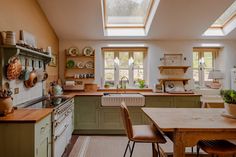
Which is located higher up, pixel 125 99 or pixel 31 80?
pixel 31 80

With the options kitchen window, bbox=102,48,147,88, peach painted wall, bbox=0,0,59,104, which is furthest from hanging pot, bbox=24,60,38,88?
kitchen window, bbox=102,48,147,88

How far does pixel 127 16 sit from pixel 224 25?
2.26 metres

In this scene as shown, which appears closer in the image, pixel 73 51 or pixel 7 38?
pixel 7 38

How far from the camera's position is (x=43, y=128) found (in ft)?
6.50

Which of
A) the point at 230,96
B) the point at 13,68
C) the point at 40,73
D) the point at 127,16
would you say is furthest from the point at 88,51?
the point at 230,96

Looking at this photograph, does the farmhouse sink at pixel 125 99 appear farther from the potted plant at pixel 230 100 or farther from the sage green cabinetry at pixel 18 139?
the sage green cabinetry at pixel 18 139

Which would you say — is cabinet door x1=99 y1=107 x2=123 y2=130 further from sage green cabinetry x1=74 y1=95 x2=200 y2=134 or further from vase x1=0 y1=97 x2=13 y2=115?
vase x1=0 y1=97 x2=13 y2=115

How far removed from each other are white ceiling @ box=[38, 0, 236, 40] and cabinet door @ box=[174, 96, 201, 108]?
1476 millimetres

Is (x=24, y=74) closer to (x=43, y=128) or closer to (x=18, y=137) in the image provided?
(x=43, y=128)

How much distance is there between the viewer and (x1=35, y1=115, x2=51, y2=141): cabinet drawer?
1.84 m

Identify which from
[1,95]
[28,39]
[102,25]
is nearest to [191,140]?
[1,95]

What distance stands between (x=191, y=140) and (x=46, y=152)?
4.92ft

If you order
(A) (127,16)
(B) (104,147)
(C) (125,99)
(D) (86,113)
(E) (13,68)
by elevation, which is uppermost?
(A) (127,16)

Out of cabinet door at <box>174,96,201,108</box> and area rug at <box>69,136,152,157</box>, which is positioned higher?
cabinet door at <box>174,96,201,108</box>
